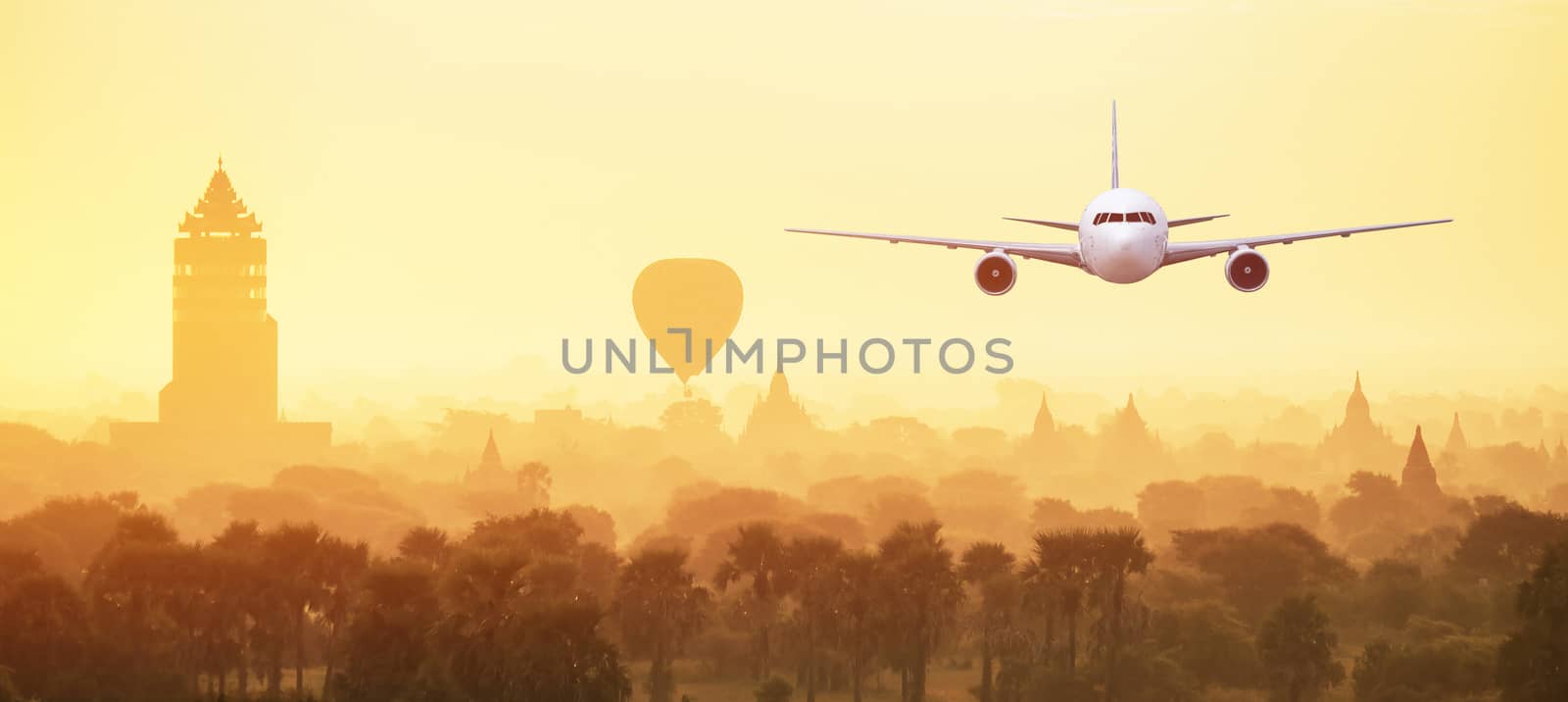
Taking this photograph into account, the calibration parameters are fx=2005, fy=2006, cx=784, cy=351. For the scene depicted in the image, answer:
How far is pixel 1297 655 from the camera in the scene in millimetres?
138250

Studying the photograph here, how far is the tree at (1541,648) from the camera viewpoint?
126m

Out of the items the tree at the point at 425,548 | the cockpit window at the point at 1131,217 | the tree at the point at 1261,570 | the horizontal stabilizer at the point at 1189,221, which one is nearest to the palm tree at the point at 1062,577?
the tree at the point at 425,548

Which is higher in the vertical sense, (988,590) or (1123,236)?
(1123,236)

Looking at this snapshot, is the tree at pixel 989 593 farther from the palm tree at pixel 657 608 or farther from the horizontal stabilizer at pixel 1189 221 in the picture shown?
the horizontal stabilizer at pixel 1189 221

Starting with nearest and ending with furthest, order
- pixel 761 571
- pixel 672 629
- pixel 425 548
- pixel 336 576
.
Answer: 1. pixel 336 576
2. pixel 672 629
3. pixel 425 548
4. pixel 761 571

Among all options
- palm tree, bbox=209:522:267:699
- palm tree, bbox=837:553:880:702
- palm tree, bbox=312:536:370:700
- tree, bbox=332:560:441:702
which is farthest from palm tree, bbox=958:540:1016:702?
palm tree, bbox=209:522:267:699

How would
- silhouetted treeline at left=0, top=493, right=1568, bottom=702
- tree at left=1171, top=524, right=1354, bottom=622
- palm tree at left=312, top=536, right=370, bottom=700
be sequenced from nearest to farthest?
silhouetted treeline at left=0, top=493, right=1568, bottom=702
palm tree at left=312, top=536, right=370, bottom=700
tree at left=1171, top=524, right=1354, bottom=622

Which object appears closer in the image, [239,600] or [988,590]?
[239,600]

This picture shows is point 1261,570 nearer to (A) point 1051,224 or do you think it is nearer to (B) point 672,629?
(B) point 672,629

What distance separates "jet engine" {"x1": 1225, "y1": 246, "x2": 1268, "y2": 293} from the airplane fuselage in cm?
260

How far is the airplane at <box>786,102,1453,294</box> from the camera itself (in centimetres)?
7319

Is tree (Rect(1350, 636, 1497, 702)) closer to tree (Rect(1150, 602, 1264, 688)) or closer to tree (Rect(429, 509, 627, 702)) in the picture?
tree (Rect(1150, 602, 1264, 688))

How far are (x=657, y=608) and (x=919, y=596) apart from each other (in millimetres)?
18790

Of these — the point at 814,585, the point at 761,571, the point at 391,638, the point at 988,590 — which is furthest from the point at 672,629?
the point at 391,638
